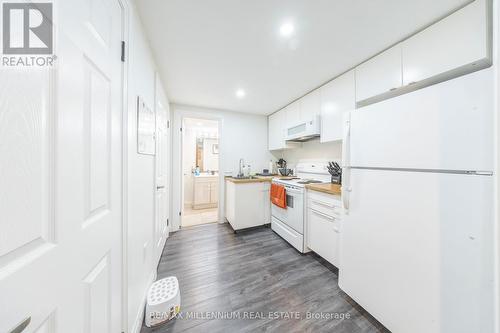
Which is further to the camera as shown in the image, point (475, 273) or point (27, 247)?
point (475, 273)

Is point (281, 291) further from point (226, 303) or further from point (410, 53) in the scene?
point (410, 53)

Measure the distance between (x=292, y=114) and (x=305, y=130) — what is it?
0.53 m

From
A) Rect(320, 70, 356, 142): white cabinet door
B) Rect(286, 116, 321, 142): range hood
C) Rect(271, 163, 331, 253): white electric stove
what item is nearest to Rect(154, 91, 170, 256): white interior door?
Rect(271, 163, 331, 253): white electric stove

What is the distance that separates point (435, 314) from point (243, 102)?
9.51 feet

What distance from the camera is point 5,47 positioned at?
0.37 metres

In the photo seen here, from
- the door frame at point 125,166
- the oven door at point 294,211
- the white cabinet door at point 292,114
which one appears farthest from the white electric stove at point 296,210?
the door frame at point 125,166

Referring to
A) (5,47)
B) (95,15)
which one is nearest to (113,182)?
(5,47)

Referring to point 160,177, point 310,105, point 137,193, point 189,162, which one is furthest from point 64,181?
point 189,162

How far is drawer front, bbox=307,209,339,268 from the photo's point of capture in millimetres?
1705

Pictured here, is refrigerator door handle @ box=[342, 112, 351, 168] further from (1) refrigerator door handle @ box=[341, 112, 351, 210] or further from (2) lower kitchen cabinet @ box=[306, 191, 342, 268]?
(2) lower kitchen cabinet @ box=[306, 191, 342, 268]

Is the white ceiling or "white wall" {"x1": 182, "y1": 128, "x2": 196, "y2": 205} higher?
the white ceiling

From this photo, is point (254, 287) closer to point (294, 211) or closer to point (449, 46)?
point (294, 211)

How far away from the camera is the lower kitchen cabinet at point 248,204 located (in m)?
2.66

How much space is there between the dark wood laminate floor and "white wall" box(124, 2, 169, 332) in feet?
0.98
